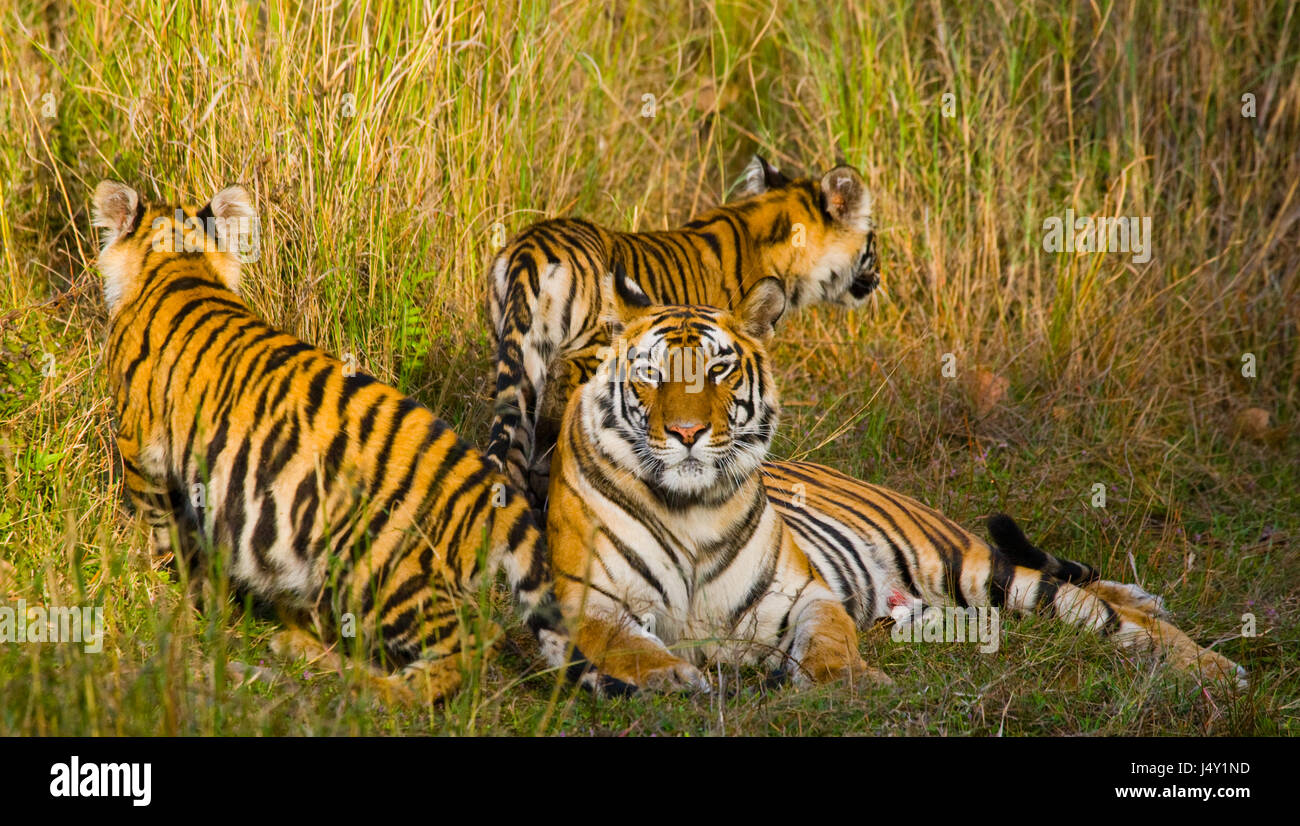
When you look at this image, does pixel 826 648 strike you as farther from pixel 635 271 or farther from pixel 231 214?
pixel 231 214

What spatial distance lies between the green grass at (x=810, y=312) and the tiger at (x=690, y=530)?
0.62 feet

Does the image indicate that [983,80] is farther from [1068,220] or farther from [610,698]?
[610,698]

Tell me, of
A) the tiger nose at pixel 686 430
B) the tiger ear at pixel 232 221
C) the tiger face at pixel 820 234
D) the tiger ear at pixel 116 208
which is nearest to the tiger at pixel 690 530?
the tiger nose at pixel 686 430

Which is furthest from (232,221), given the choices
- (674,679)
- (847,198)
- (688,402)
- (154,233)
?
(847,198)

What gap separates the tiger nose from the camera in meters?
3.62

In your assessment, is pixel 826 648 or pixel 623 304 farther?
pixel 623 304

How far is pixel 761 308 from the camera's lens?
3.98 m

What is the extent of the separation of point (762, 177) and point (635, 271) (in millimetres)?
1161

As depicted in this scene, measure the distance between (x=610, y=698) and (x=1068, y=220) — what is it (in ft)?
13.2

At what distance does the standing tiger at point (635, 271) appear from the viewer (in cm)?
479

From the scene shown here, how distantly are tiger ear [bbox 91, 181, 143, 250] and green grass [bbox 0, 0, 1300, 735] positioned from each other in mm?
536

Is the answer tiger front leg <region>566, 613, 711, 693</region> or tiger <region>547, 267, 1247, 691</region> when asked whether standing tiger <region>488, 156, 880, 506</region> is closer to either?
tiger <region>547, 267, 1247, 691</region>

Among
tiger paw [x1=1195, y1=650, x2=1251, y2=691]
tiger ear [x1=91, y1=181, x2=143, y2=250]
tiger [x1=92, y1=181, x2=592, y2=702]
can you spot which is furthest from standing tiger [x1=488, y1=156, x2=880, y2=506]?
tiger paw [x1=1195, y1=650, x2=1251, y2=691]

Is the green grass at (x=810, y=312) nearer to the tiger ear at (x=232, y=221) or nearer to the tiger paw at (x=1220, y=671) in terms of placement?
the tiger paw at (x=1220, y=671)
